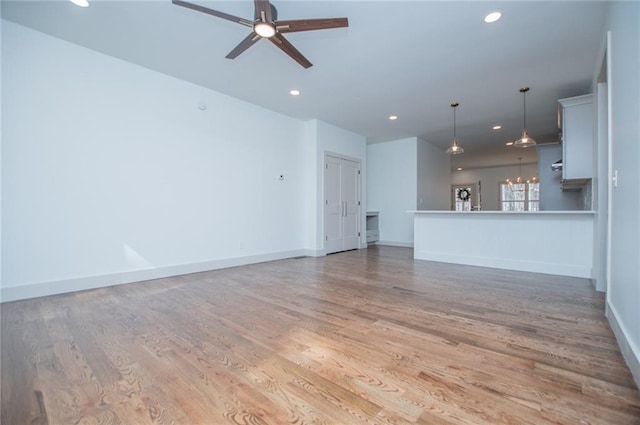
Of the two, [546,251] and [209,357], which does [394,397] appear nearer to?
[209,357]

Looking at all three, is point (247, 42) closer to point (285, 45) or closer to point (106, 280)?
point (285, 45)

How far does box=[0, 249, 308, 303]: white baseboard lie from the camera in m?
2.78

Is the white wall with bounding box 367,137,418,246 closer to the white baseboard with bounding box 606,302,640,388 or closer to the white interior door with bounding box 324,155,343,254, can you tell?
the white interior door with bounding box 324,155,343,254

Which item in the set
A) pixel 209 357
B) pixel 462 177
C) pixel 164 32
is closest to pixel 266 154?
pixel 164 32

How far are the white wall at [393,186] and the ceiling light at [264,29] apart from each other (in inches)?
215

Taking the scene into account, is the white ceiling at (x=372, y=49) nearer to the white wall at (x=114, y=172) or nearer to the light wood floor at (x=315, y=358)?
the white wall at (x=114, y=172)

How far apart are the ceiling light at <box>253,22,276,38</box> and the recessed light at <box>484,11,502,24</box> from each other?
2.05 meters

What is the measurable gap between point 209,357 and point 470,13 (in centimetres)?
360

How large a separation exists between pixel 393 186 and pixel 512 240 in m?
3.47

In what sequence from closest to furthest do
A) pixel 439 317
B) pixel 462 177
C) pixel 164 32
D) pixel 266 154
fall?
pixel 439 317 → pixel 164 32 → pixel 266 154 → pixel 462 177

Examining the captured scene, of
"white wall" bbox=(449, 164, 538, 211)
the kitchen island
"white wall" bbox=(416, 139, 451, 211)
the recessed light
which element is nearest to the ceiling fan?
the recessed light

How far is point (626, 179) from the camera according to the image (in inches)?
67.9

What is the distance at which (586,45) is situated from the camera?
3049 millimetres

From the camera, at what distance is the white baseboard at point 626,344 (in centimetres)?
144
